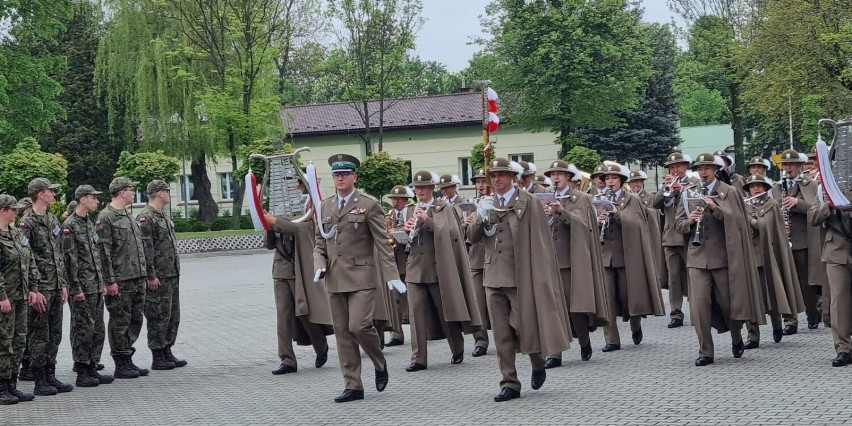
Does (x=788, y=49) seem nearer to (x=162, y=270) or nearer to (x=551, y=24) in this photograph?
(x=551, y=24)

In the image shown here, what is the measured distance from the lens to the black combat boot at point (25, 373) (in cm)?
1312

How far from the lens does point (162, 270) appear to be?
1382cm

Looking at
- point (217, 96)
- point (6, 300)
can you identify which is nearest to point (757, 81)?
point (217, 96)

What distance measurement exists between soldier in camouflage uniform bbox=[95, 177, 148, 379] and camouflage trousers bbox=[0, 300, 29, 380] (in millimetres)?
1496

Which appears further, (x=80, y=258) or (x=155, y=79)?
(x=155, y=79)

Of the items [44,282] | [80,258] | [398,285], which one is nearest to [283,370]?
[80,258]

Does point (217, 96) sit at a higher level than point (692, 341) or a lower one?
higher

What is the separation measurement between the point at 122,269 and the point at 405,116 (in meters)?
47.3

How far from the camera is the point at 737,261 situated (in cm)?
1194

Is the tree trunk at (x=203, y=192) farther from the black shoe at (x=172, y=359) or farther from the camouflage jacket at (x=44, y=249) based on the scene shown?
the camouflage jacket at (x=44, y=249)

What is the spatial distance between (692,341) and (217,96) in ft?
115

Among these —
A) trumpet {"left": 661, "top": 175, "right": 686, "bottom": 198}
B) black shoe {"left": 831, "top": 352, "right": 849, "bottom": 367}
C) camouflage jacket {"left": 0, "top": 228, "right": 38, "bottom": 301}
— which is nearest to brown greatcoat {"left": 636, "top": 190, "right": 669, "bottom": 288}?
trumpet {"left": 661, "top": 175, "right": 686, "bottom": 198}

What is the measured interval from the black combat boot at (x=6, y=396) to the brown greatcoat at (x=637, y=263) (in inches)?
270

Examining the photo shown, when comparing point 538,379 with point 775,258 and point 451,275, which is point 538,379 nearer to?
point 451,275
